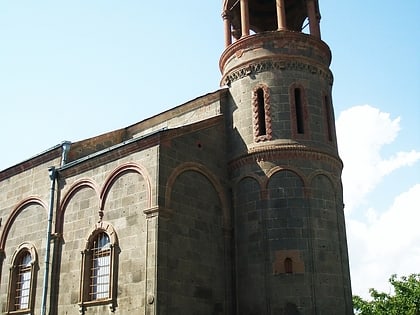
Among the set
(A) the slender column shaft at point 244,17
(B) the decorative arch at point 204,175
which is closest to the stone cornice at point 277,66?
(A) the slender column shaft at point 244,17

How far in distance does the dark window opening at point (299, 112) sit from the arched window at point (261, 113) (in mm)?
1292

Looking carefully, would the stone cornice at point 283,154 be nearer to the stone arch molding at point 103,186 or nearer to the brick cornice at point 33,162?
the stone arch molding at point 103,186

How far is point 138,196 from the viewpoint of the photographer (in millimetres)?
19266

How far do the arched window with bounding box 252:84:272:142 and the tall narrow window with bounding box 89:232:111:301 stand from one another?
771cm

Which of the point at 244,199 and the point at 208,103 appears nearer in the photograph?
the point at 244,199

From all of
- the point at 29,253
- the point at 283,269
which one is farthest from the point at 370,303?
the point at 29,253

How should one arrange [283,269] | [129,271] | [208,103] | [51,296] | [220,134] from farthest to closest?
1. [208,103]
2. [220,134]
3. [51,296]
4. [283,269]
5. [129,271]

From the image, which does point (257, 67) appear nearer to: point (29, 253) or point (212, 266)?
point (212, 266)

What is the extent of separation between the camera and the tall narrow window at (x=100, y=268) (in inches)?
771

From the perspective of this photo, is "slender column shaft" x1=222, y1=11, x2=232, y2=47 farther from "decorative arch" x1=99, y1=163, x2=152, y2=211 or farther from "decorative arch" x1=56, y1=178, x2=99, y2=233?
"decorative arch" x1=56, y1=178, x2=99, y2=233

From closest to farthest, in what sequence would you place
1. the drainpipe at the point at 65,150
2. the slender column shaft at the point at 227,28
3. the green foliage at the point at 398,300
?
the drainpipe at the point at 65,150 < the slender column shaft at the point at 227,28 < the green foliage at the point at 398,300

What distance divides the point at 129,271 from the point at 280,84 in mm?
10270

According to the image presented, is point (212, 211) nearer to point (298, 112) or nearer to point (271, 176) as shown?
point (271, 176)

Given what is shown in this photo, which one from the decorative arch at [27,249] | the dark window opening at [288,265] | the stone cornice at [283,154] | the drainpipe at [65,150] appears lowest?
the dark window opening at [288,265]
